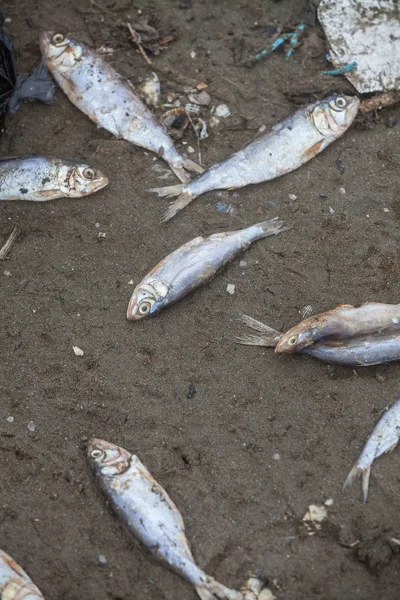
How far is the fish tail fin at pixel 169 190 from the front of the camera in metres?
4.96

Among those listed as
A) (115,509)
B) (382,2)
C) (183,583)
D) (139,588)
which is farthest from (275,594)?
(382,2)

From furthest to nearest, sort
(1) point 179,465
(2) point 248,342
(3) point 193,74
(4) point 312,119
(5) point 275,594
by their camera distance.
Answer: (3) point 193,74 < (4) point 312,119 < (2) point 248,342 < (1) point 179,465 < (5) point 275,594

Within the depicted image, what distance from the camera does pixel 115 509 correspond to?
13.0 feet

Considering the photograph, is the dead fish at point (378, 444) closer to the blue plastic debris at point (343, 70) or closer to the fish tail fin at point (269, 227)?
the fish tail fin at point (269, 227)

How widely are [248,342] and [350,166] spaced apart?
176 centimetres

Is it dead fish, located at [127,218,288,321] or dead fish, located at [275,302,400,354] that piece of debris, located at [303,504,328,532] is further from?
dead fish, located at [127,218,288,321]

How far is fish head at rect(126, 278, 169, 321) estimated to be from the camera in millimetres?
4562

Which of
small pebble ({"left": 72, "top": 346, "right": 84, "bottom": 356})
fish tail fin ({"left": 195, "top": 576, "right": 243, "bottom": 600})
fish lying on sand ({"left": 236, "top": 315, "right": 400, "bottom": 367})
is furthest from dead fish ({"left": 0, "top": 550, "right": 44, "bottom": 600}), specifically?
fish lying on sand ({"left": 236, "top": 315, "right": 400, "bottom": 367})

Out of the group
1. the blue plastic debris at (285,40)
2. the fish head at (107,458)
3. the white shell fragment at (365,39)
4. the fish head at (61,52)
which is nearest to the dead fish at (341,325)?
the fish head at (107,458)

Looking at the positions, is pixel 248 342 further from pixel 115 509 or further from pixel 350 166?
pixel 350 166

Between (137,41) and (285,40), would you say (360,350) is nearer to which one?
(285,40)

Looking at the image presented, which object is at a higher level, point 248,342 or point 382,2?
point 382,2

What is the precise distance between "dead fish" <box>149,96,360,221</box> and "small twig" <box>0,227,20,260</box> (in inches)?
43.9

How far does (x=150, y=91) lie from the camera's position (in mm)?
5469
